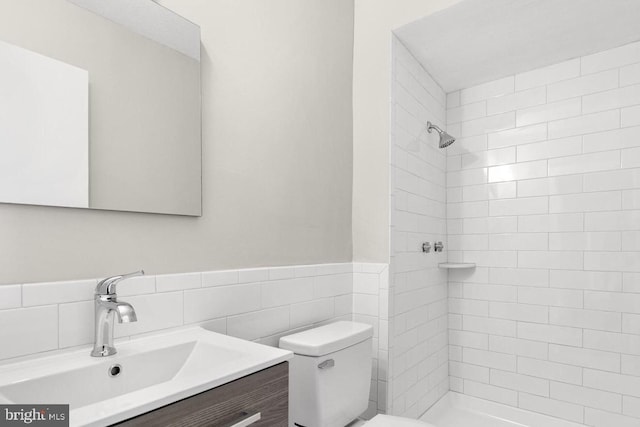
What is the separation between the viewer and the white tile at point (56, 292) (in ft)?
3.32

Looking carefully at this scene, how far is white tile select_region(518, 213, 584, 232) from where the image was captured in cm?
242

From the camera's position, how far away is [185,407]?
852 mm

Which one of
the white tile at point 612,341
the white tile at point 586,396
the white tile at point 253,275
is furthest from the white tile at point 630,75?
the white tile at point 253,275

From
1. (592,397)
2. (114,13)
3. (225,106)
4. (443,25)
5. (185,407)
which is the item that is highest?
(443,25)

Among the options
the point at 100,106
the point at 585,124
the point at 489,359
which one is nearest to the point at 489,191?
the point at 585,124

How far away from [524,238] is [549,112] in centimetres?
83

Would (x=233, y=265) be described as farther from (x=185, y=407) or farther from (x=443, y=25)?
(x=443, y=25)

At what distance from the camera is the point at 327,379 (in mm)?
1572

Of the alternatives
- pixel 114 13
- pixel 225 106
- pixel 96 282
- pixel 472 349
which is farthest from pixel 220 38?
pixel 472 349

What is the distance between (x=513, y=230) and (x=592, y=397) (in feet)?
3.53

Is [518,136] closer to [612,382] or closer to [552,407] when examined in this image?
[612,382]

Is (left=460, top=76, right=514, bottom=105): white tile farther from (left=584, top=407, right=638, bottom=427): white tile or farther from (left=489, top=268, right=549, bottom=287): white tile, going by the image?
(left=584, top=407, right=638, bottom=427): white tile

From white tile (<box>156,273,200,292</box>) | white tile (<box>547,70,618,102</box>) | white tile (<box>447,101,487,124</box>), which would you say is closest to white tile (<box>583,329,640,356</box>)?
white tile (<box>547,70,618,102</box>)

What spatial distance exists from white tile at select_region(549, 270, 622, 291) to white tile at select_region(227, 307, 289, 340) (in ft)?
5.84
